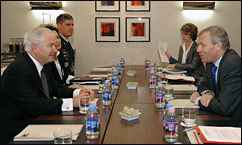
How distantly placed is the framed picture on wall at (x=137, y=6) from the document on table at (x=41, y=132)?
17.3ft

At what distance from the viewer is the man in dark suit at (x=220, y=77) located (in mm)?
2514

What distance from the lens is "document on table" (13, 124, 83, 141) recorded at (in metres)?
1.89

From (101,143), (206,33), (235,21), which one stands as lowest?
(101,143)

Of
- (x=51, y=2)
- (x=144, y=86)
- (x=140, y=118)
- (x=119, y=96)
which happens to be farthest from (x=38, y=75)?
(x=51, y=2)

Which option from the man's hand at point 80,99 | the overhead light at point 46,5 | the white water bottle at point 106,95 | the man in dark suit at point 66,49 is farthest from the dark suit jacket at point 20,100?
the overhead light at point 46,5

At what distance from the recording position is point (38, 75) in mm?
2791

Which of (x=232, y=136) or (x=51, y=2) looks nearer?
(x=232, y=136)

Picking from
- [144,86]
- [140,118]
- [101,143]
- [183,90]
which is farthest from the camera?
[144,86]

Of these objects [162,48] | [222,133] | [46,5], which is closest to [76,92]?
[222,133]

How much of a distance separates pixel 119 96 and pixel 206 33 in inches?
42.1

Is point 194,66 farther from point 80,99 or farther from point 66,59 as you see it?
point 80,99

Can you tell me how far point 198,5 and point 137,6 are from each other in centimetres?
140

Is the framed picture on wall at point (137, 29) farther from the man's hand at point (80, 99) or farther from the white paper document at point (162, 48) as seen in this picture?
the man's hand at point (80, 99)

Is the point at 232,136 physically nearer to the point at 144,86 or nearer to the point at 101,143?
the point at 101,143
